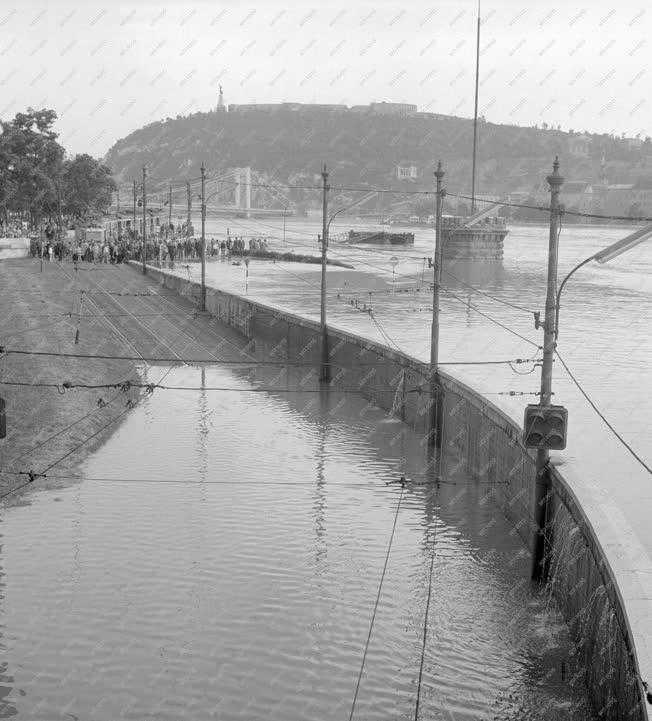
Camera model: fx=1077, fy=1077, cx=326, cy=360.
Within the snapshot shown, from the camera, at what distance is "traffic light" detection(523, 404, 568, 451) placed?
48.8 feet

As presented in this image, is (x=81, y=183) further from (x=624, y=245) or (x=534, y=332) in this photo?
(x=624, y=245)

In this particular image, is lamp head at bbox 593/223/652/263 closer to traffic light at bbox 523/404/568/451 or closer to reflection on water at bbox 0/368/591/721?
traffic light at bbox 523/404/568/451

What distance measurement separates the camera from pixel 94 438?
84.7ft

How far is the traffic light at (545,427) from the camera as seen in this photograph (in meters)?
14.9

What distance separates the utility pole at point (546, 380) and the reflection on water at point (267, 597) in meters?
0.58

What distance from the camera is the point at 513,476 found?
19.3 meters

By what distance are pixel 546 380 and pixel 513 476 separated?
14.3 ft

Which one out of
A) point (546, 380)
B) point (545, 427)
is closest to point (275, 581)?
point (545, 427)

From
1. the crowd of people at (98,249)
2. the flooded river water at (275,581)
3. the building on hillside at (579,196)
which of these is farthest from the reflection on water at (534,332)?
the building on hillside at (579,196)

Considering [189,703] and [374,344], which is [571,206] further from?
[189,703]

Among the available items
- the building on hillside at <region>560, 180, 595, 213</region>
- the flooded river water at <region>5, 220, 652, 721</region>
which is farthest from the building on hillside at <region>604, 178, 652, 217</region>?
the flooded river water at <region>5, 220, 652, 721</region>

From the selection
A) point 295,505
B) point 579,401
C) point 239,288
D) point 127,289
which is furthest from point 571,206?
point 295,505

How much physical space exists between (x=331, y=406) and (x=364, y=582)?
1471 cm

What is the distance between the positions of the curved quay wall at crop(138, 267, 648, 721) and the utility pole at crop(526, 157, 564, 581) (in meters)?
0.23
